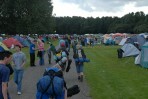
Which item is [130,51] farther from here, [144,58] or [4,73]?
[4,73]

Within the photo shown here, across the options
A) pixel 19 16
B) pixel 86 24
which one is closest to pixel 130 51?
pixel 19 16

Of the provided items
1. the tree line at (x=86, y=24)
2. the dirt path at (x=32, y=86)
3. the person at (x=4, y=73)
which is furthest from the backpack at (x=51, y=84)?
the tree line at (x=86, y=24)

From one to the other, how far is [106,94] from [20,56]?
3.17m

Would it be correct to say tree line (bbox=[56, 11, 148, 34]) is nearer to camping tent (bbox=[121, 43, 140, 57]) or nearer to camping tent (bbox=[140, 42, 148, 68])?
camping tent (bbox=[121, 43, 140, 57])

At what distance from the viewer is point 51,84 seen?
20.7 feet

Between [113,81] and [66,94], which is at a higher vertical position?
[66,94]

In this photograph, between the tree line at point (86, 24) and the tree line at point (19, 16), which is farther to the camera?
the tree line at point (86, 24)

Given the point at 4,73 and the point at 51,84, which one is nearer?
the point at 51,84

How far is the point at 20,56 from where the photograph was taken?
12047mm

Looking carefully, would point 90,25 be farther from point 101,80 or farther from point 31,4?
point 101,80

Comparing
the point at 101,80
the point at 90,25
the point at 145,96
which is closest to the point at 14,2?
the point at 101,80

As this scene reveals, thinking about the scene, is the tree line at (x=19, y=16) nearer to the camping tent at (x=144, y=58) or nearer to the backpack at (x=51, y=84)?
the camping tent at (x=144, y=58)

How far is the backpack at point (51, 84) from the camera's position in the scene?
6.28 meters

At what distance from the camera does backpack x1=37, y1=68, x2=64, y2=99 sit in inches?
247
